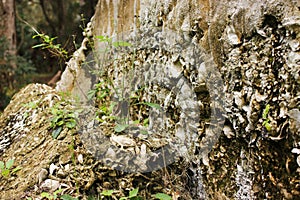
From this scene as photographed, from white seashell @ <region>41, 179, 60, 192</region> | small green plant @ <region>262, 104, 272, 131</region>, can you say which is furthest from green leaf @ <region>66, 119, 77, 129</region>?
small green plant @ <region>262, 104, 272, 131</region>

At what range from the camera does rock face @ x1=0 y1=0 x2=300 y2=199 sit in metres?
1.04

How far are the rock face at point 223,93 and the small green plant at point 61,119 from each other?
0.20m

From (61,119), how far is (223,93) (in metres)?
0.96

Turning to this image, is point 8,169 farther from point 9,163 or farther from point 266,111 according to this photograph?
point 266,111

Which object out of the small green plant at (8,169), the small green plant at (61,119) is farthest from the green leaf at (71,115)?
the small green plant at (8,169)

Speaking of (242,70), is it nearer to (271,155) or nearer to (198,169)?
(271,155)

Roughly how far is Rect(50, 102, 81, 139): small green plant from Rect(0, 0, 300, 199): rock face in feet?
0.66

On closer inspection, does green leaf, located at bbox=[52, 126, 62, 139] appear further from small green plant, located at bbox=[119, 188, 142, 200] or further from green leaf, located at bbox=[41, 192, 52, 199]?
small green plant, located at bbox=[119, 188, 142, 200]

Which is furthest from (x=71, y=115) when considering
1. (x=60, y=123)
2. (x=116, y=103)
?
Answer: (x=116, y=103)

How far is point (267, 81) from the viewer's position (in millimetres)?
1103

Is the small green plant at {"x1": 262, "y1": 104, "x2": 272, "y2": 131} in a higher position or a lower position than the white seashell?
higher

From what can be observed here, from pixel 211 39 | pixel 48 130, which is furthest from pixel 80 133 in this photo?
pixel 211 39

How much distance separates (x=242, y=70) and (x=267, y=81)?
0.12m

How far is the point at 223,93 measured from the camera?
1307 mm
